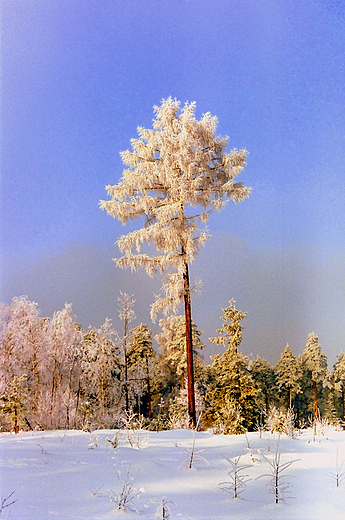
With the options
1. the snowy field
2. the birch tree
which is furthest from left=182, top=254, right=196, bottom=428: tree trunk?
the snowy field

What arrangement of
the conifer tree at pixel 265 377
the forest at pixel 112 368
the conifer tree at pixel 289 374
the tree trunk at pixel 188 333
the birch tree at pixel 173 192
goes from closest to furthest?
the tree trunk at pixel 188 333 < the birch tree at pixel 173 192 < the forest at pixel 112 368 < the conifer tree at pixel 289 374 < the conifer tree at pixel 265 377

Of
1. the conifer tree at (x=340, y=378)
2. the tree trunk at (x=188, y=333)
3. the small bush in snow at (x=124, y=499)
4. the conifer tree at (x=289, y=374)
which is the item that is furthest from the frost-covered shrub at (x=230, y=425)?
the conifer tree at (x=340, y=378)

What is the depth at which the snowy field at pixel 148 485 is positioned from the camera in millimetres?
2689

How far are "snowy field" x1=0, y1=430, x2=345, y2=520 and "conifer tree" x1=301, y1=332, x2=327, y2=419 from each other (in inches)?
1053

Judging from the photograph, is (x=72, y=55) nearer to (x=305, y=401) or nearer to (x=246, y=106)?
(x=246, y=106)

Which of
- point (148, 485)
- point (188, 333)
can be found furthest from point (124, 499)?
point (188, 333)

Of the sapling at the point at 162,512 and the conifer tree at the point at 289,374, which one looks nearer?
the sapling at the point at 162,512

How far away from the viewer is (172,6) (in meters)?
7.71

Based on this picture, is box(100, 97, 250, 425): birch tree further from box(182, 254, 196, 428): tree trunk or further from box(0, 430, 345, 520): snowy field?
box(0, 430, 345, 520): snowy field

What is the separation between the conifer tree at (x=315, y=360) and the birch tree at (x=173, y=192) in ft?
70.0

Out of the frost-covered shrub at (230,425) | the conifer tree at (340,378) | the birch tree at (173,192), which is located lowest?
the conifer tree at (340,378)

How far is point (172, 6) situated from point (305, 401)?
103ft

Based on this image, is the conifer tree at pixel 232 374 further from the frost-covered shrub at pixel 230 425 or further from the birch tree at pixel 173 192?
the birch tree at pixel 173 192

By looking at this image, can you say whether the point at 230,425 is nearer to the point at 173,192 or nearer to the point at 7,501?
the point at 173,192
